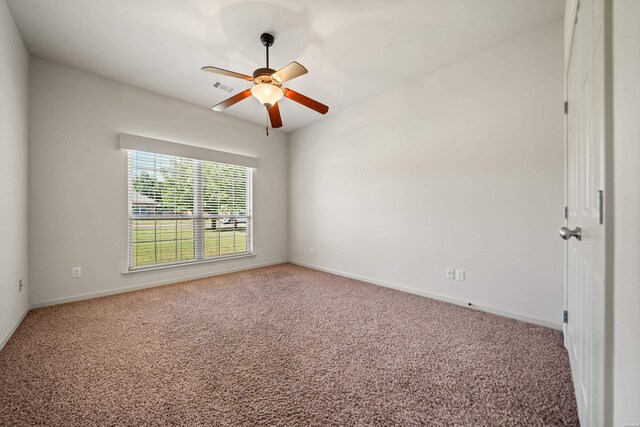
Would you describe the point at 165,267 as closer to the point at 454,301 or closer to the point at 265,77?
the point at 265,77

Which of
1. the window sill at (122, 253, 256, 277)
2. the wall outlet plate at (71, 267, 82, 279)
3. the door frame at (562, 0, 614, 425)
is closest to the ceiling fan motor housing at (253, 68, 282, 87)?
the door frame at (562, 0, 614, 425)

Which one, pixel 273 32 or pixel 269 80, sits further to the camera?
pixel 273 32

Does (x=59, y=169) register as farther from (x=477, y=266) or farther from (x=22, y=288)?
(x=477, y=266)

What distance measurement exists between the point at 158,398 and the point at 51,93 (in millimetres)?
3387

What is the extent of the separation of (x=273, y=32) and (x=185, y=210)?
269cm

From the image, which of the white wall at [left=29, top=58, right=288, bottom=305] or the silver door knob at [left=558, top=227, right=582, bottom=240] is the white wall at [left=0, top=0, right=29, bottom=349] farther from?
the silver door knob at [left=558, top=227, right=582, bottom=240]

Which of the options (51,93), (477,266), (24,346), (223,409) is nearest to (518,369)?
(477,266)

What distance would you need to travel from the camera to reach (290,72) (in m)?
2.01

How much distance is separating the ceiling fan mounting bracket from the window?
7.11 feet

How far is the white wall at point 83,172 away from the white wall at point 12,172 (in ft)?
0.48

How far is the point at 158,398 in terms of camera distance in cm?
137

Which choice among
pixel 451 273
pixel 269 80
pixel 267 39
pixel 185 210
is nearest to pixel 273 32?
pixel 267 39

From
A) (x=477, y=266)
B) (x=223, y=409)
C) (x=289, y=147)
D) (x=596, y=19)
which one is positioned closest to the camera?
(x=596, y=19)

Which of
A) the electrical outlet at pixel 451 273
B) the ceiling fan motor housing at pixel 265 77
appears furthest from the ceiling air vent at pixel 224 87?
the electrical outlet at pixel 451 273
